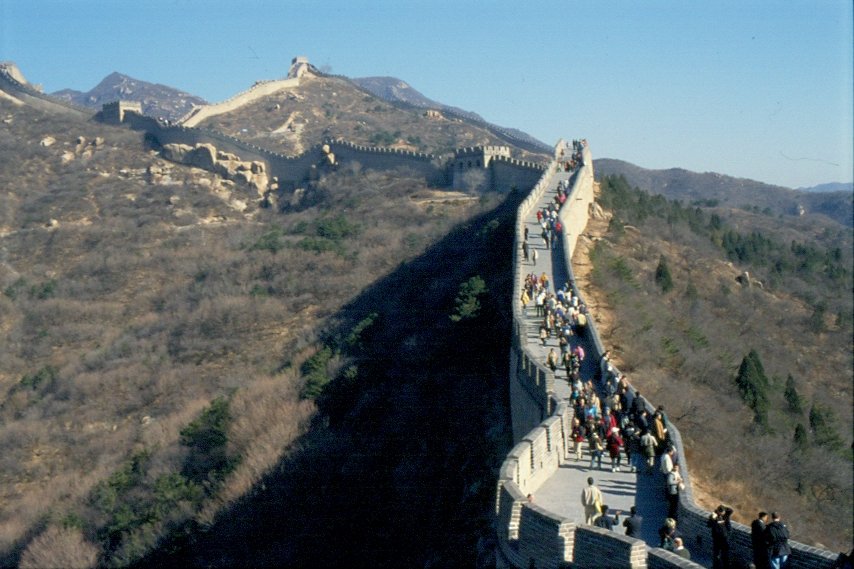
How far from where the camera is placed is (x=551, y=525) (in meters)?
8.20

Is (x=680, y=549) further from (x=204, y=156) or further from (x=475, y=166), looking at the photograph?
(x=204, y=156)

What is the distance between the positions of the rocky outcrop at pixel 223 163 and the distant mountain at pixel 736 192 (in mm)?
112171

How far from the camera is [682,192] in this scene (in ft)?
596

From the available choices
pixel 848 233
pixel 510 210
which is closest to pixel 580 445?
pixel 510 210

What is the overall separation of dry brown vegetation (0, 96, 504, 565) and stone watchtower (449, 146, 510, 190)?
1651 millimetres

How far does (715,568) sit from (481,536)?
4597 millimetres

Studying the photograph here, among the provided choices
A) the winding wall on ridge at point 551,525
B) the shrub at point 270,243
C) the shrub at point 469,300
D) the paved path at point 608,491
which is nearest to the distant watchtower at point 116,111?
the shrub at point 270,243

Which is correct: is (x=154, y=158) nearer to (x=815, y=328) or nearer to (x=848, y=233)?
(x=815, y=328)

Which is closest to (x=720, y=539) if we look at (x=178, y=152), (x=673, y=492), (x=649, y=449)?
(x=673, y=492)

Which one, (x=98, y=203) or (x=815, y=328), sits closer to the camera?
(x=815, y=328)

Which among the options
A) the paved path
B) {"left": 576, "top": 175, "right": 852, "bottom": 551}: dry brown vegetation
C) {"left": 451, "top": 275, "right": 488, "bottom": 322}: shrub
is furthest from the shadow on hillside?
{"left": 576, "top": 175, "right": 852, "bottom": 551}: dry brown vegetation

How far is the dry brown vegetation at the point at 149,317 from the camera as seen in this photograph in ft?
81.0

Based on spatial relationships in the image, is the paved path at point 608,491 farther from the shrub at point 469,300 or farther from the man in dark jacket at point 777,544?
the shrub at point 469,300

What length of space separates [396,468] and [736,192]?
173578 millimetres
